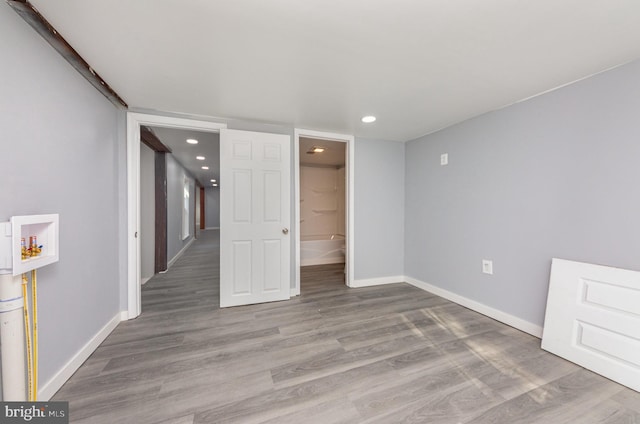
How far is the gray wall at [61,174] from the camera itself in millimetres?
1187

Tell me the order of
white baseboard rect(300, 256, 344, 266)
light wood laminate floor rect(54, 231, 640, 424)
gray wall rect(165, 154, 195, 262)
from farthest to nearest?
white baseboard rect(300, 256, 344, 266) < gray wall rect(165, 154, 195, 262) < light wood laminate floor rect(54, 231, 640, 424)

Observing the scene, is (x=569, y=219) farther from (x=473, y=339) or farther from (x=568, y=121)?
(x=473, y=339)

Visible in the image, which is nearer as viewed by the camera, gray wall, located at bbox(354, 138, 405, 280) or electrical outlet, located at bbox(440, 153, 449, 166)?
electrical outlet, located at bbox(440, 153, 449, 166)

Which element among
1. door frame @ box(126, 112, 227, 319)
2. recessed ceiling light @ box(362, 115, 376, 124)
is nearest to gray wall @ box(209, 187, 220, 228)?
door frame @ box(126, 112, 227, 319)

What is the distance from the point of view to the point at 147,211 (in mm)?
3750

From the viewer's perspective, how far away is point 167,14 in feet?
4.14

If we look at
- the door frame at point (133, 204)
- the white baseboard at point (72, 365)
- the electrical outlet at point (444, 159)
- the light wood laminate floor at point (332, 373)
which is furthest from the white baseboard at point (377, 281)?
the white baseboard at point (72, 365)

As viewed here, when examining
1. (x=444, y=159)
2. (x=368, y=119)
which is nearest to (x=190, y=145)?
(x=368, y=119)

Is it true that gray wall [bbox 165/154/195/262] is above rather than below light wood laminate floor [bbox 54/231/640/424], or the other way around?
above

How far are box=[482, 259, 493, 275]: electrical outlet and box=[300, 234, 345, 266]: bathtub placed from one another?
2.86 metres

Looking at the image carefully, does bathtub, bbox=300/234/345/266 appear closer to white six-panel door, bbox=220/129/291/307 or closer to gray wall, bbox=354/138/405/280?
gray wall, bbox=354/138/405/280

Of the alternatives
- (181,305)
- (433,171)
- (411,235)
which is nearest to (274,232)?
(181,305)

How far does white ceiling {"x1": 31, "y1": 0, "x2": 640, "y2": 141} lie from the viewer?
4.03ft

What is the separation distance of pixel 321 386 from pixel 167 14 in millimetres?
2331
